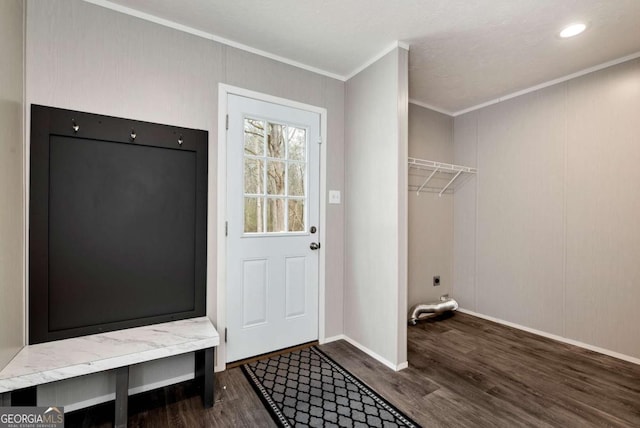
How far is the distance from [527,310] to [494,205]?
1153 millimetres

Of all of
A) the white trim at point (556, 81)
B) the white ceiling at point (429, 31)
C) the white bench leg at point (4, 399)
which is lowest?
the white bench leg at point (4, 399)

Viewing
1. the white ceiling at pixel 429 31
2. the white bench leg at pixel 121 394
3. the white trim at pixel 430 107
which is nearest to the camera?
the white bench leg at pixel 121 394

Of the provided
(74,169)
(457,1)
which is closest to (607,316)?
(457,1)

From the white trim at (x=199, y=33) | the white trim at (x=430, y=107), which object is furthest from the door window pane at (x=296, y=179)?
the white trim at (x=430, y=107)

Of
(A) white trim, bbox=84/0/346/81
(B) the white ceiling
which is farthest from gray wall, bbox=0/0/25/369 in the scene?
(B) the white ceiling

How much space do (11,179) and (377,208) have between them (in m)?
2.27

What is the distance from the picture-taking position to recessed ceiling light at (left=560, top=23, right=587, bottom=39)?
2065mm

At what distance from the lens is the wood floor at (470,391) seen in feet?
5.72

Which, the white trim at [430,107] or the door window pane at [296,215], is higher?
the white trim at [430,107]

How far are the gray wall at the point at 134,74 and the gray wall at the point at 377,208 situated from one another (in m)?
0.66

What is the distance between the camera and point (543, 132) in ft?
9.87

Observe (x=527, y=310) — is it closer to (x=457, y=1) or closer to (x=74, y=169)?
(x=457, y=1)

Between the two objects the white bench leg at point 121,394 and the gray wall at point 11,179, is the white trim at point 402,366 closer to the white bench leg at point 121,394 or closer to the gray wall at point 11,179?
the white bench leg at point 121,394

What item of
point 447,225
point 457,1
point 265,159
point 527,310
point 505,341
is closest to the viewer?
point 457,1
